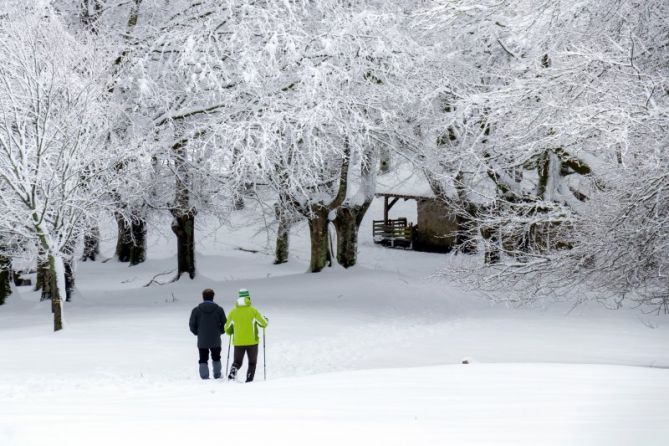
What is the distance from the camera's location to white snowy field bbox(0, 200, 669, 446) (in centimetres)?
619

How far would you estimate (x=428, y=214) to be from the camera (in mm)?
42469

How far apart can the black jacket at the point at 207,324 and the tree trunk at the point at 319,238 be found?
41.2ft

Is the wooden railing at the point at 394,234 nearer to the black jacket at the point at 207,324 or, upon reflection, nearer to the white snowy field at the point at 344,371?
the white snowy field at the point at 344,371

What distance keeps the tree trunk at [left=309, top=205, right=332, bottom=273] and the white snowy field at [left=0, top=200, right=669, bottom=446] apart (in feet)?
2.62

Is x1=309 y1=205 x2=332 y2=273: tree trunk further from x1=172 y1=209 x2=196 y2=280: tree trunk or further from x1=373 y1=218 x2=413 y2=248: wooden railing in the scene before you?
x1=373 y1=218 x2=413 y2=248: wooden railing

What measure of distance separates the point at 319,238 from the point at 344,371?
1388 cm

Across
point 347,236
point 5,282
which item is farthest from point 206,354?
point 347,236

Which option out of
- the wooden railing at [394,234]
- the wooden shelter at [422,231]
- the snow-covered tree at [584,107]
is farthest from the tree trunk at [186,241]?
the wooden railing at [394,234]

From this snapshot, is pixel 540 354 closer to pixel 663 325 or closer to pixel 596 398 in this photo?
pixel 663 325

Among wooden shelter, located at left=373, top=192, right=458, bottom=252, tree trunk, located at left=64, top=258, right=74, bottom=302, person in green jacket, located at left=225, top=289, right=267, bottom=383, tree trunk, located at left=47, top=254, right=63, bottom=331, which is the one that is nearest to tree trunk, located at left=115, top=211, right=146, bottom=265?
tree trunk, located at left=64, top=258, right=74, bottom=302

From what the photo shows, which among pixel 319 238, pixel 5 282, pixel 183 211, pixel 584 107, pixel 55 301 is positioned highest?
pixel 584 107

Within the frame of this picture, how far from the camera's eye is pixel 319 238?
83.1 ft

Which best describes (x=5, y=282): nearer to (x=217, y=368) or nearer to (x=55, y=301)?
(x=55, y=301)

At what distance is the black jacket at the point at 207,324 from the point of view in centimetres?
1225
